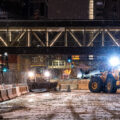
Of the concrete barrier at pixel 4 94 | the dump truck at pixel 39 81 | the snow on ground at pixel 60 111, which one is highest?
the dump truck at pixel 39 81

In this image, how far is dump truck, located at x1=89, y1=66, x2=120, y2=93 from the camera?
25.7m

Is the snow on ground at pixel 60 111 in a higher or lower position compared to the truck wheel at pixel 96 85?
lower

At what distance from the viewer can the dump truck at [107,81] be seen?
84.4 ft

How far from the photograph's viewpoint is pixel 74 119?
10.2 meters

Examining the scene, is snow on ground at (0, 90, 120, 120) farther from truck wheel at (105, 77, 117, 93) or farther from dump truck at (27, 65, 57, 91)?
dump truck at (27, 65, 57, 91)

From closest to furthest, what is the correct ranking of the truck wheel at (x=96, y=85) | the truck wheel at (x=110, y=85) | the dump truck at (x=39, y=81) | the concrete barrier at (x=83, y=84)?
the truck wheel at (x=110, y=85) → the truck wheel at (x=96, y=85) → the dump truck at (x=39, y=81) → the concrete barrier at (x=83, y=84)

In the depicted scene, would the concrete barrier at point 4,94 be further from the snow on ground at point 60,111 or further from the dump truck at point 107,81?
the dump truck at point 107,81

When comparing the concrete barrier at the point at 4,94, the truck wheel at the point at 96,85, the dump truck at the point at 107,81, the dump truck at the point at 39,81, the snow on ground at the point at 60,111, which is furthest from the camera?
the dump truck at the point at 39,81

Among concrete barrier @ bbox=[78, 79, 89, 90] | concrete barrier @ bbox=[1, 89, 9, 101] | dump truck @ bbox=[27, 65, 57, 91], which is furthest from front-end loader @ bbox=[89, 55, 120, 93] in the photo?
concrete barrier @ bbox=[1, 89, 9, 101]

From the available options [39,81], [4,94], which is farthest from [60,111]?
[39,81]

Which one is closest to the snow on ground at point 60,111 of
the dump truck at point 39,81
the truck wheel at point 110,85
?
the truck wheel at point 110,85

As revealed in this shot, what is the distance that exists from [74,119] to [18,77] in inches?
1239

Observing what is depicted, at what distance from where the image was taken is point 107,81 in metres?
26.4

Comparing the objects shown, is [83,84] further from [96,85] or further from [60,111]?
[60,111]
